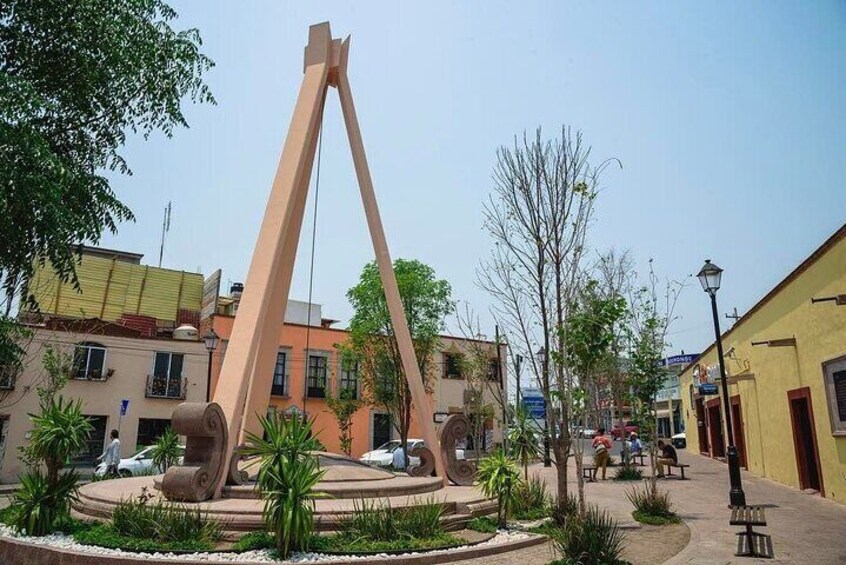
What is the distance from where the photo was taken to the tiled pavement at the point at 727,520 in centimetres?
786

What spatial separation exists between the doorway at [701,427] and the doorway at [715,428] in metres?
1.92

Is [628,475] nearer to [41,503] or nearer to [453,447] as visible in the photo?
[453,447]

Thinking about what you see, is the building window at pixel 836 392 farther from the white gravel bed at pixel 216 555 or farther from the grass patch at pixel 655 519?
the white gravel bed at pixel 216 555

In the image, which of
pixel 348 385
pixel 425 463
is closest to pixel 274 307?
pixel 425 463

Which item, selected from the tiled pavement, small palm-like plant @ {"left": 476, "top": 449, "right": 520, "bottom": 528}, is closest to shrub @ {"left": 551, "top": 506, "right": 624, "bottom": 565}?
the tiled pavement

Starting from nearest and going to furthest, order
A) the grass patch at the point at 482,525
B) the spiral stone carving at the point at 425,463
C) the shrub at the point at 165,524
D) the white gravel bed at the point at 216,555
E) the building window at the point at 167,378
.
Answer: the white gravel bed at the point at 216,555, the shrub at the point at 165,524, the grass patch at the point at 482,525, the spiral stone carving at the point at 425,463, the building window at the point at 167,378

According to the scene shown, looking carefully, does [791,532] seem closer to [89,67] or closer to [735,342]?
[89,67]

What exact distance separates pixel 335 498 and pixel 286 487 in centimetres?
263

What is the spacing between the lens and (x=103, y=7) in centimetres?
856

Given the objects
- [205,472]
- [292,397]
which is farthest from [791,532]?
[292,397]

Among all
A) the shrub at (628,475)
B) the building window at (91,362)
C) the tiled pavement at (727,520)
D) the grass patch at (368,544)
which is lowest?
the tiled pavement at (727,520)

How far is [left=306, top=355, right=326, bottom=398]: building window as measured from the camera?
32.5m

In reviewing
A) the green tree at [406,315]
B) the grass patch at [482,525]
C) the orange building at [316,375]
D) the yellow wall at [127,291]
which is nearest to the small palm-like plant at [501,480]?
the grass patch at [482,525]

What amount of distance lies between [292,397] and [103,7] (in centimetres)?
2514
